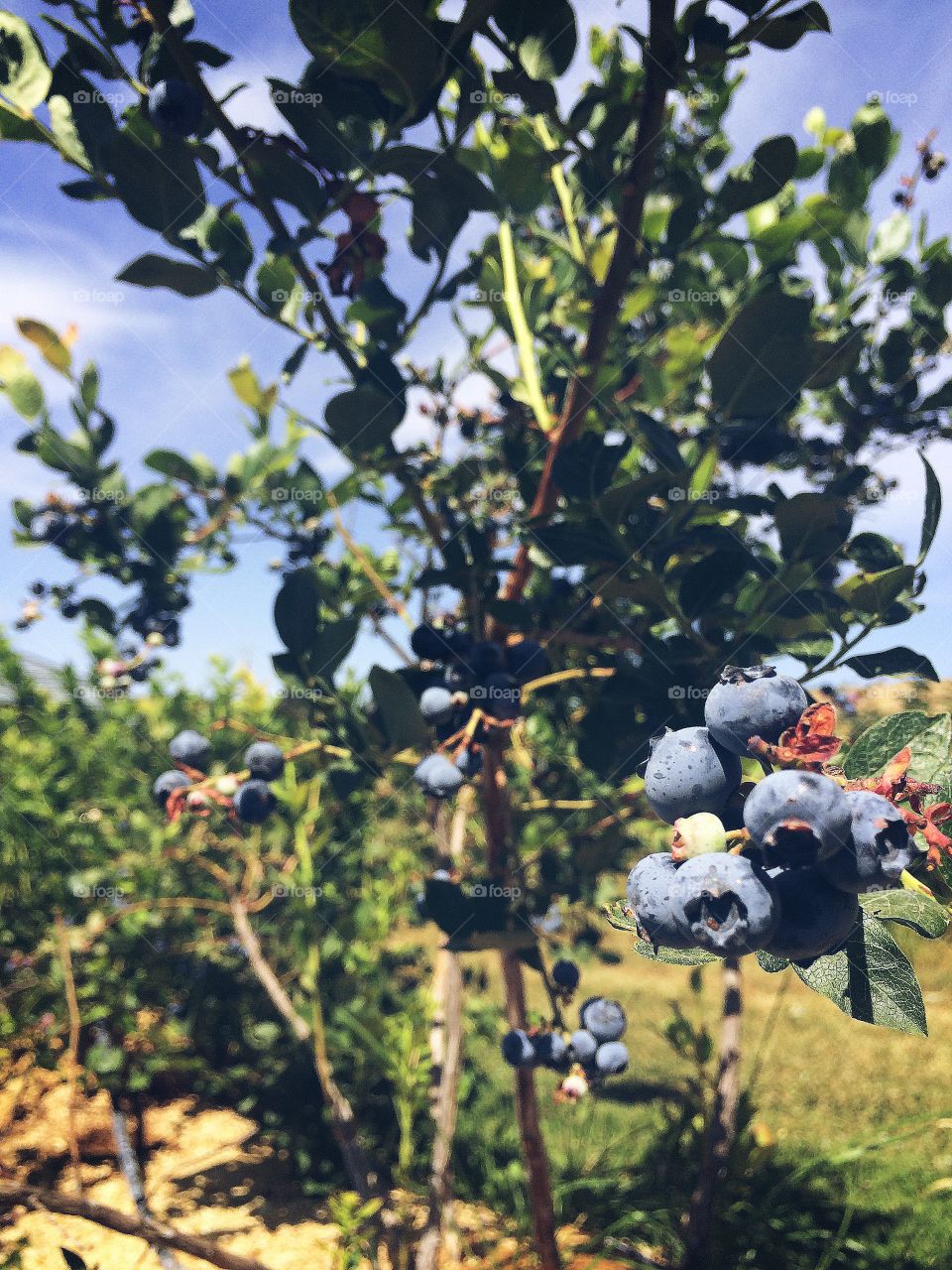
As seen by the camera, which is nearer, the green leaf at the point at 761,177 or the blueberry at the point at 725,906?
the blueberry at the point at 725,906

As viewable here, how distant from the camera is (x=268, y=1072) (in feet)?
15.8

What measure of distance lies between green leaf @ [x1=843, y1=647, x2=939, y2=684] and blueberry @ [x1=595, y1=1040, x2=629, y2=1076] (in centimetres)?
108

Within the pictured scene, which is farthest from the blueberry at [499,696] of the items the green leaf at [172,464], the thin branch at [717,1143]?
the thin branch at [717,1143]

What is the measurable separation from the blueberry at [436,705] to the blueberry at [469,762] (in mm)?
93

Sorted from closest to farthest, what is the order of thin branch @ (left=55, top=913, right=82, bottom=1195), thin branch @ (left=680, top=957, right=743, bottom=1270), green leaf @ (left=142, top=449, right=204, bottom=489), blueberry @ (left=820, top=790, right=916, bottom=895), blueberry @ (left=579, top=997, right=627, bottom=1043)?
blueberry @ (left=820, top=790, right=916, bottom=895) → thin branch @ (left=55, top=913, right=82, bottom=1195) → blueberry @ (left=579, top=997, right=627, bottom=1043) → green leaf @ (left=142, top=449, right=204, bottom=489) → thin branch @ (left=680, top=957, right=743, bottom=1270)

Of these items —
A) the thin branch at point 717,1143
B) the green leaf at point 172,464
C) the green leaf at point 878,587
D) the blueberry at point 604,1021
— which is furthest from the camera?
the thin branch at point 717,1143

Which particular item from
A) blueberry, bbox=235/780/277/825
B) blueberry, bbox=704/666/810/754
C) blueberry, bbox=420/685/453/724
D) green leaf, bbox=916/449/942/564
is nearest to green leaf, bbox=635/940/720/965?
blueberry, bbox=704/666/810/754

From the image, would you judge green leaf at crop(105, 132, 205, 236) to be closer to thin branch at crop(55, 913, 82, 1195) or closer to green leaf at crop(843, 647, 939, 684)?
green leaf at crop(843, 647, 939, 684)

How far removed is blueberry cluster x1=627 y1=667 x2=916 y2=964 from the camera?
0.62 meters

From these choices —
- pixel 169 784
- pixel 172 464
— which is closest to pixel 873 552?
pixel 169 784

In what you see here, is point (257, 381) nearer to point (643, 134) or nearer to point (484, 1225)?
point (643, 134)

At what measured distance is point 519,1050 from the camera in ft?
5.68

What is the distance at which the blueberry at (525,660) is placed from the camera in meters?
1.54

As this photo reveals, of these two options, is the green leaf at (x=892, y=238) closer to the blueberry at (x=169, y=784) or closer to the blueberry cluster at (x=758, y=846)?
the blueberry cluster at (x=758, y=846)
